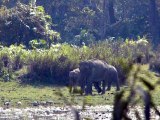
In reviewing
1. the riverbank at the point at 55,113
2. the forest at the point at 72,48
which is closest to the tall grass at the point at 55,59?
the forest at the point at 72,48

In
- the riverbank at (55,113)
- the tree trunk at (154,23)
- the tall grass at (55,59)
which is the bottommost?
the riverbank at (55,113)

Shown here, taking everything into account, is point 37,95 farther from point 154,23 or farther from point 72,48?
point 154,23

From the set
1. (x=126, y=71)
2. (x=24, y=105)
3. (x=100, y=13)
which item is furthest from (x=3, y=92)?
(x=100, y=13)

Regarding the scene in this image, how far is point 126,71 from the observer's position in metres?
4.37

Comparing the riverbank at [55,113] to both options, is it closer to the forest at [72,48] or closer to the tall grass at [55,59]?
the forest at [72,48]

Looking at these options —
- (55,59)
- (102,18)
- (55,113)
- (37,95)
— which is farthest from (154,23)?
(55,113)

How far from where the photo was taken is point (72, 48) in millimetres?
25750

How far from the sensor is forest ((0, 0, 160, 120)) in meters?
13.0

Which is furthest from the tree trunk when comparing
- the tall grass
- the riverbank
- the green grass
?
the riverbank

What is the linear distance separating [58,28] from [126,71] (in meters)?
38.8

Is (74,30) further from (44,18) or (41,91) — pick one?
(41,91)

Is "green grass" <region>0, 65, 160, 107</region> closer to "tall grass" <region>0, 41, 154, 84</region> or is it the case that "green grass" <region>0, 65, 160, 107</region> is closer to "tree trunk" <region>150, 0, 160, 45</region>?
"tall grass" <region>0, 41, 154, 84</region>

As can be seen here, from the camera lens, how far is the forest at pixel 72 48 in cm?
1303

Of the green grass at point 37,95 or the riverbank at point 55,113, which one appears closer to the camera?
the riverbank at point 55,113
